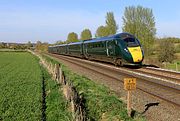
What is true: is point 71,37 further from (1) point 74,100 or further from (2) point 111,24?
(1) point 74,100

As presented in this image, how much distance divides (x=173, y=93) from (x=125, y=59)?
465 inches

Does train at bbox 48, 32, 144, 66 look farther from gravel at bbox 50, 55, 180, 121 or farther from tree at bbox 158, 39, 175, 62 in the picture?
tree at bbox 158, 39, 175, 62

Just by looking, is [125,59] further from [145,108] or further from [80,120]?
[80,120]

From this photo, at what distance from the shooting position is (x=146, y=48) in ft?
186

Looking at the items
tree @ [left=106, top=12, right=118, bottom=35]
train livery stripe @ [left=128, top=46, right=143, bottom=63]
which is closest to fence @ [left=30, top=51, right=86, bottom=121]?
train livery stripe @ [left=128, top=46, right=143, bottom=63]

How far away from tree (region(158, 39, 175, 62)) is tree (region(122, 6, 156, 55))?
6.80 feet

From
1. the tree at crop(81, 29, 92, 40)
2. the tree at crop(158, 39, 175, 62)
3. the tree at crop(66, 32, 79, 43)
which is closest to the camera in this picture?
the tree at crop(158, 39, 175, 62)

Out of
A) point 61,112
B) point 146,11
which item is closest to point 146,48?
point 146,11

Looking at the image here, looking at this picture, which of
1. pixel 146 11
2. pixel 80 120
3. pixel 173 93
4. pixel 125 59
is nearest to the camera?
pixel 80 120

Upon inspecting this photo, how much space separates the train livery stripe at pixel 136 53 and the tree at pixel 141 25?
30.6 metres

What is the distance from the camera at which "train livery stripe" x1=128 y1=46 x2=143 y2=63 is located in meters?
25.7

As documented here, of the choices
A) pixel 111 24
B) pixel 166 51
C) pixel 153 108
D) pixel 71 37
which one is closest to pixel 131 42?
pixel 153 108

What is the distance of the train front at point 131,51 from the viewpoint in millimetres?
25594

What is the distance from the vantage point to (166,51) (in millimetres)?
55500
